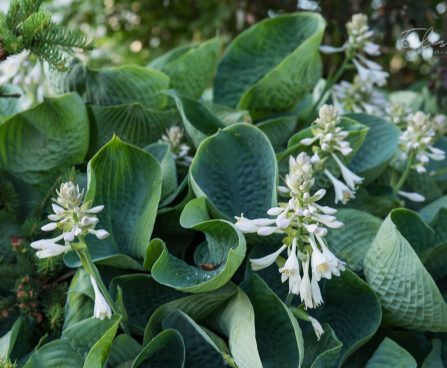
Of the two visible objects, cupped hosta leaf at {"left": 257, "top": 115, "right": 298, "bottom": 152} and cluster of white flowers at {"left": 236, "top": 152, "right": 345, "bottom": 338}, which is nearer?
cluster of white flowers at {"left": 236, "top": 152, "right": 345, "bottom": 338}

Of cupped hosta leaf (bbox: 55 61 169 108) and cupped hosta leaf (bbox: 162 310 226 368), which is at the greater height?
cupped hosta leaf (bbox: 55 61 169 108)

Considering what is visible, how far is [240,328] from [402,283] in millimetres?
235

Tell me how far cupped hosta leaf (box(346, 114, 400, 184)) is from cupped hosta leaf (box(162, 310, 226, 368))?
0.40 meters

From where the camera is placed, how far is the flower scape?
873mm

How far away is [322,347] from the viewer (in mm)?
930

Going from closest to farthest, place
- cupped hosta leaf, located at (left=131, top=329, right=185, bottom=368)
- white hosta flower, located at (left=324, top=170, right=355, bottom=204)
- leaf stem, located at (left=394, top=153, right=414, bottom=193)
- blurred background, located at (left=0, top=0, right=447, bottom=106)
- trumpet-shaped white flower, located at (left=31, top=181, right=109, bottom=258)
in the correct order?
trumpet-shaped white flower, located at (left=31, top=181, right=109, bottom=258)
cupped hosta leaf, located at (left=131, top=329, right=185, bottom=368)
white hosta flower, located at (left=324, top=170, right=355, bottom=204)
leaf stem, located at (left=394, top=153, right=414, bottom=193)
blurred background, located at (left=0, top=0, right=447, bottom=106)

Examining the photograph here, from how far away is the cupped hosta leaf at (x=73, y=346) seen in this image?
0.90m

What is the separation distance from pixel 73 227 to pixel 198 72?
2.02 ft

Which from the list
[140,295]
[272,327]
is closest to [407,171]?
[272,327]

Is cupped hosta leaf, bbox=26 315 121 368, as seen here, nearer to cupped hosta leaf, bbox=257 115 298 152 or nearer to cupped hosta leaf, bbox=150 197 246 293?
cupped hosta leaf, bbox=150 197 246 293

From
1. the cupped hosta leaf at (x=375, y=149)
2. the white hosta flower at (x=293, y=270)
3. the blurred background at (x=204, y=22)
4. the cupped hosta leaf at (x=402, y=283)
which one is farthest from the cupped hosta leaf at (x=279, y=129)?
the blurred background at (x=204, y=22)

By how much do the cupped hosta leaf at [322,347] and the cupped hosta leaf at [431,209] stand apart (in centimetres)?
36

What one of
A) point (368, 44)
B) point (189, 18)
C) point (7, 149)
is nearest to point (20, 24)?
point (7, 149)

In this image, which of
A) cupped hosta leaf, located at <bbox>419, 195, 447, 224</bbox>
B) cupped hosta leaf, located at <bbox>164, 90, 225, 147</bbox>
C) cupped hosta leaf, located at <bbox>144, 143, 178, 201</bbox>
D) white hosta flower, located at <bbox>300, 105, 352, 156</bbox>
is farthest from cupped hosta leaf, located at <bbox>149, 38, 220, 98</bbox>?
cupped hosta leaf, located at <bbox>419, 195, 447, 224</bbox>
